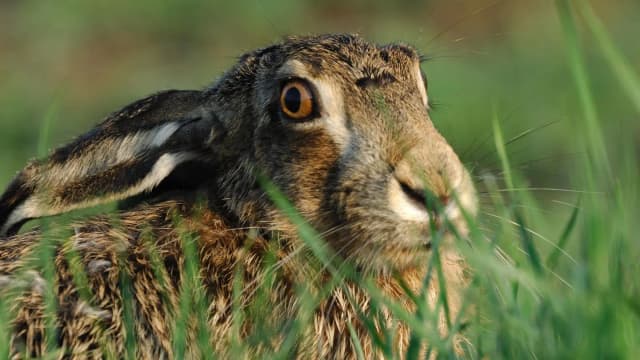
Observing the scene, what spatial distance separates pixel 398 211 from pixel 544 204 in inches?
180

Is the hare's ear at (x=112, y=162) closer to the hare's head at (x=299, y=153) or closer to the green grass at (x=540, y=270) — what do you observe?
the hare's head at (x=299, y=153)

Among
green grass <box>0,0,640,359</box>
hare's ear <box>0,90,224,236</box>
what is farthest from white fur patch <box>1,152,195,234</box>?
green grass <box>0,0,640,359</box>

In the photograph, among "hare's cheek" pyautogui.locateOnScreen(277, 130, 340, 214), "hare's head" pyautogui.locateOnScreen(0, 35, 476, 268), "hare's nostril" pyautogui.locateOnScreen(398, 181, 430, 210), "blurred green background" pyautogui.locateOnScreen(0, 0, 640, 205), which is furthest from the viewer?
"blurred green background" pyautogui.locateOnScreen(0, 0, 640, 205)

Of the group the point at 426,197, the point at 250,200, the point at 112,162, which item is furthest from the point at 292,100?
the point at 426,197

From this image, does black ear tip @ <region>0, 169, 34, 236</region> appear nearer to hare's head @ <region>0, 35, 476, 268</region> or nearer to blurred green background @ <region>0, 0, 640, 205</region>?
hare's head @ <region>0, 35, 476, 268</region>

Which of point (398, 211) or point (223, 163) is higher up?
point (223, 163)

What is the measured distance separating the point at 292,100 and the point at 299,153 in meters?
0.18

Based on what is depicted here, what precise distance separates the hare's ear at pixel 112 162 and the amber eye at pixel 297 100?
A: 13.1 inches

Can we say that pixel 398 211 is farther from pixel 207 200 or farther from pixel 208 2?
pixel 208 2

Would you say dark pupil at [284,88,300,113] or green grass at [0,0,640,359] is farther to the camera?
dark pupil at [284,88,300,113]

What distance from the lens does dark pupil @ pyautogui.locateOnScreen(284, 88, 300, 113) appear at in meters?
4.18

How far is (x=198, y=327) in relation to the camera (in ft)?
12.3

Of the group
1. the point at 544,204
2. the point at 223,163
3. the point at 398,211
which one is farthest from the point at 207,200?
the point at 544,204

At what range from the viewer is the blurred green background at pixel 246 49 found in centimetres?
971
